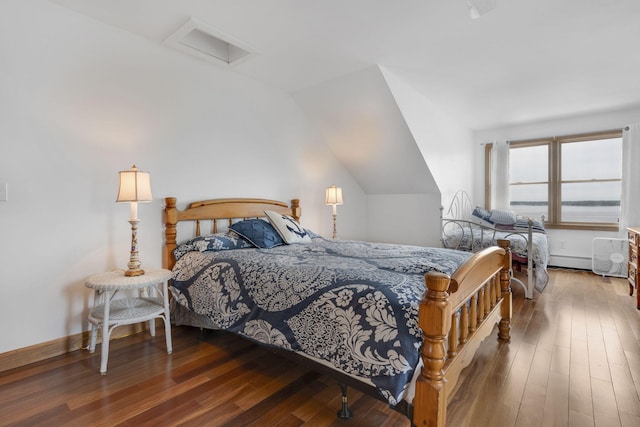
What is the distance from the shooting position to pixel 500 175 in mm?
5266

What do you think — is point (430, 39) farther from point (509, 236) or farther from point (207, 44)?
point (509, 236)

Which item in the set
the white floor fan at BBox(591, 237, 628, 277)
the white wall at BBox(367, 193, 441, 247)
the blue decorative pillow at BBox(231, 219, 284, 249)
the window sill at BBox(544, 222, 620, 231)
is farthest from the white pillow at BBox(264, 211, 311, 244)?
the white floor fan at BBox(591, 237, 628, 277)

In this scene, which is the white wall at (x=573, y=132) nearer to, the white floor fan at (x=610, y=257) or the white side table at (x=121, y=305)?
the white floor fan at (x=610, y=257)

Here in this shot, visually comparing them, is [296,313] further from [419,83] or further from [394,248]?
[419,83]

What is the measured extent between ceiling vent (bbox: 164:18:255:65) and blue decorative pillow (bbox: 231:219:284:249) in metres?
1.55

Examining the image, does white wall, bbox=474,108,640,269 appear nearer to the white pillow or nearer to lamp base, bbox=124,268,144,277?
the white pillow

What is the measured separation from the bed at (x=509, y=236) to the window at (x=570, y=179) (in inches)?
24.8

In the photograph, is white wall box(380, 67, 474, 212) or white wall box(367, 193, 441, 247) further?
white wall box(367, 193, 441, 247)

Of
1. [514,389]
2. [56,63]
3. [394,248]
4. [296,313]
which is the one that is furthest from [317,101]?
[514,389]

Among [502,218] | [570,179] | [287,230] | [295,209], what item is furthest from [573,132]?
[287,230]

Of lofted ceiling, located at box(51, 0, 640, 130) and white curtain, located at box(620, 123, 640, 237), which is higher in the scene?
lofted ceiling, located at box(51, 0, 640, 130)

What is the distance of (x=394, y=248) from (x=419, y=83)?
2011 millimetres

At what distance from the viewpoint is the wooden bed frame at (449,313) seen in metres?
1.24

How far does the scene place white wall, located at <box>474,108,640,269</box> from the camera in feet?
14.8
